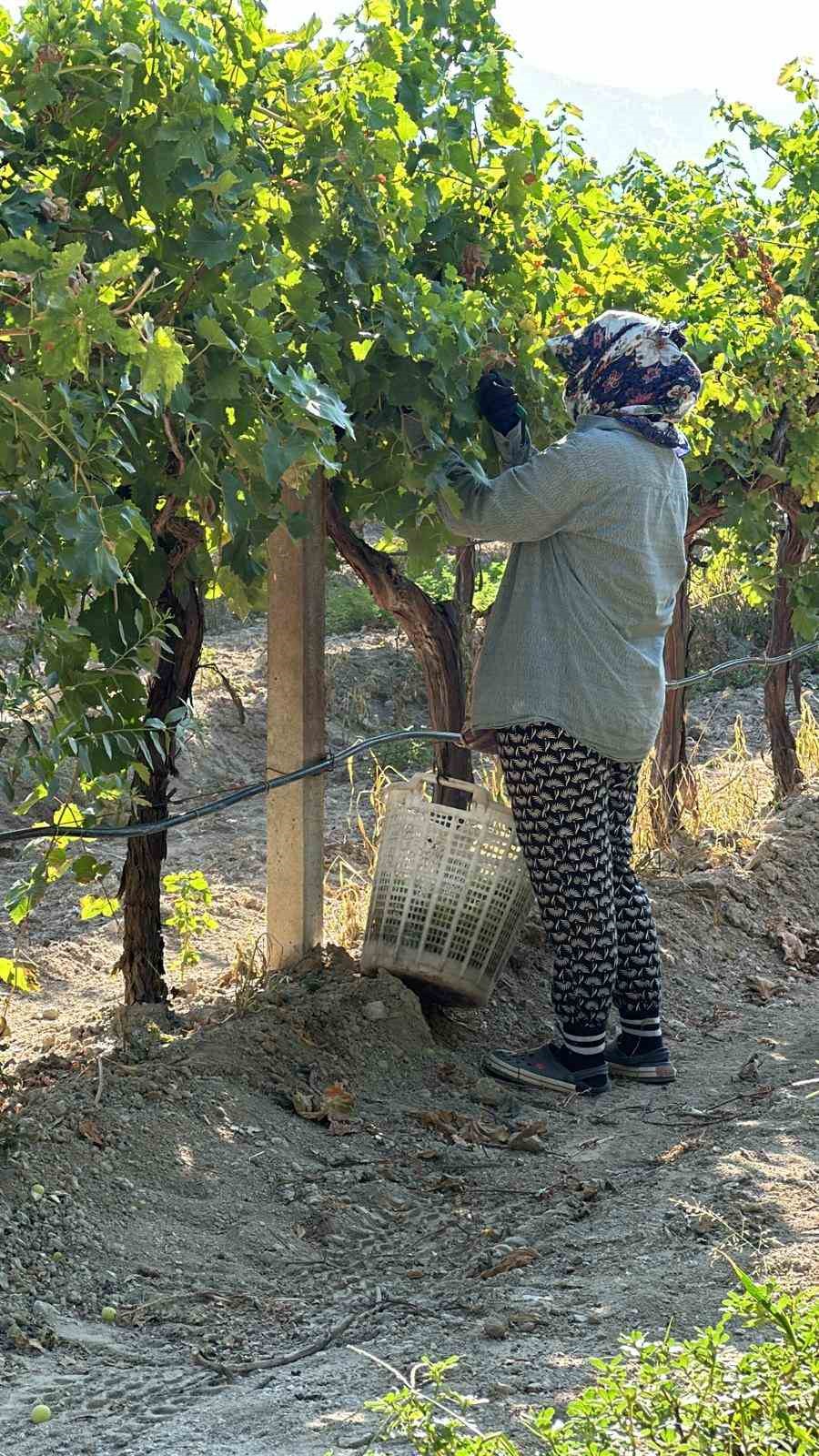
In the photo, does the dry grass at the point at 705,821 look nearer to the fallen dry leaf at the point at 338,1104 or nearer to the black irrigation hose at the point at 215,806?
the black irrigation hose at the point at 215,806

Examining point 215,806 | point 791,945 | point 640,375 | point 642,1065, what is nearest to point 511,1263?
point 215,806

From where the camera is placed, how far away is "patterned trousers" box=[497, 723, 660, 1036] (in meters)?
3.81

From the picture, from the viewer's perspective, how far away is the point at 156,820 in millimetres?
3859

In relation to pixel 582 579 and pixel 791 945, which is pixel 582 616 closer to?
pixel 582 579

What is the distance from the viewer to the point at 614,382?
12.3 ft

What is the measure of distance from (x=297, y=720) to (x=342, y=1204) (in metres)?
1.27

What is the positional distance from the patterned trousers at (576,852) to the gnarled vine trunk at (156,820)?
2.56 ft

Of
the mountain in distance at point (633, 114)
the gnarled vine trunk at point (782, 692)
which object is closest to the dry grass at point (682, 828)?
the gnarled vine trunk at point (782, 692)

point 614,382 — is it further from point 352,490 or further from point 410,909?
point 410,909

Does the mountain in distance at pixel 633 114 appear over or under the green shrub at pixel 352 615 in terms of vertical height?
over

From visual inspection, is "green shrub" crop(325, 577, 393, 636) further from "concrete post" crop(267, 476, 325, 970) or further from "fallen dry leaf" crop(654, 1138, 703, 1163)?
"fallen dry leaf" crop(654, 1138, 703, 1163)

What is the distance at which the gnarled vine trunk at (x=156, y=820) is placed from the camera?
3812 millimetres

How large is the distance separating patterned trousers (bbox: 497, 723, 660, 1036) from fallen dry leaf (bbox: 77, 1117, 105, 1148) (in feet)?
4.01

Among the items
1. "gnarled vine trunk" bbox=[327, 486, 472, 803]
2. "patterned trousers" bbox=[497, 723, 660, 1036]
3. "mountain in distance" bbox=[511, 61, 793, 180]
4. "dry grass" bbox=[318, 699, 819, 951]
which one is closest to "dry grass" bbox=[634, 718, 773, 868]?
"dry grass" bbox=[318, 699, 819, 951]
